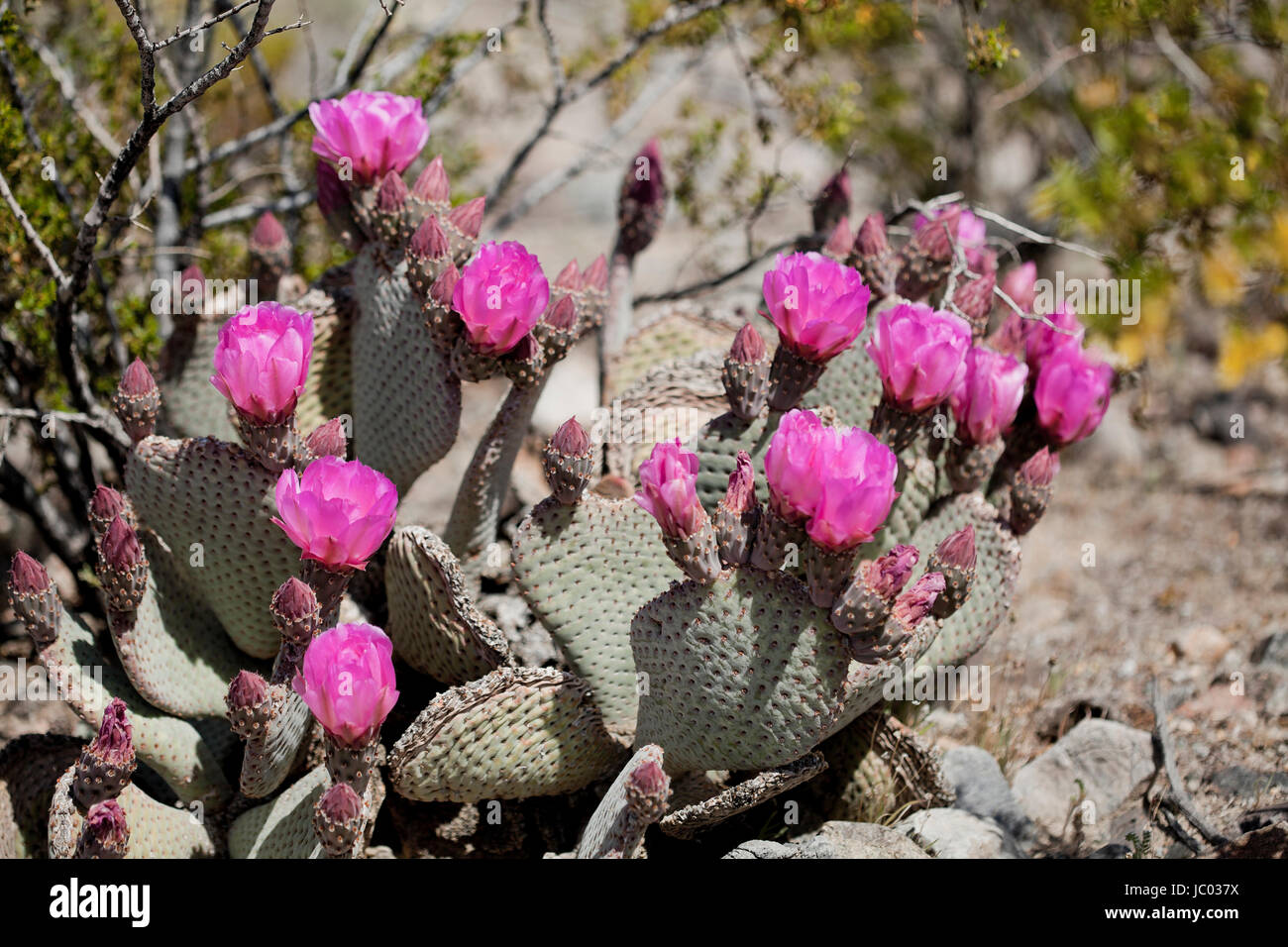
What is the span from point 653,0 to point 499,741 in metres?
3.96

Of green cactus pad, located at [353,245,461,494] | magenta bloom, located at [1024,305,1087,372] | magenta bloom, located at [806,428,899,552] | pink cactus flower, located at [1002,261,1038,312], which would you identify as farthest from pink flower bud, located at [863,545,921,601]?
pink cactus flower, located at [1002,261,1038,312]

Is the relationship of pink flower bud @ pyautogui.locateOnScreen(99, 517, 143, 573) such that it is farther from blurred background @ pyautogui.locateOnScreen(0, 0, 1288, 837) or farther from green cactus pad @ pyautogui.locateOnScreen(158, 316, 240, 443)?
blurred background @ pyautogui.locateOnScreen(0, 0, 1288, 837)

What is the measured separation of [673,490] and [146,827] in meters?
1.29

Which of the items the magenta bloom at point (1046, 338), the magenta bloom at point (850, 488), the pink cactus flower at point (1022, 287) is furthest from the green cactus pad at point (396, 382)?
the pink cactus flower at point (1022, 287)

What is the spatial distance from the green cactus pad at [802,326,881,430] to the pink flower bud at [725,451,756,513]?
625 millimetres

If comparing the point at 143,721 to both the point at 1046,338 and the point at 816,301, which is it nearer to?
the point at 816,301

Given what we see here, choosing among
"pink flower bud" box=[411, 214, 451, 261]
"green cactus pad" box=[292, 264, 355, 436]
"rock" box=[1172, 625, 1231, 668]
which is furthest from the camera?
"rock" box=[1172, 625, 1231, 668]

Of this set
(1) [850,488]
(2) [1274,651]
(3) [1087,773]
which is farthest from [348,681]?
(2) [1274,651]

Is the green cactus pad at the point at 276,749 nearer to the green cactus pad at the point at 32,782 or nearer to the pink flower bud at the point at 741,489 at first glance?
the green cactus pad at the point at 32,782

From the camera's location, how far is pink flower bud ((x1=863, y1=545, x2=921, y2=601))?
2.21 metres

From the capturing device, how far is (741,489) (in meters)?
2.38

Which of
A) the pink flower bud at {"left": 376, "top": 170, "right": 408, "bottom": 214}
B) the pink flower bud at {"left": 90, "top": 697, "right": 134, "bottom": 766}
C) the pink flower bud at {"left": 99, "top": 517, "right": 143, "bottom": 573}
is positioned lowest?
the pink flower bud at {"left": 90, "top": 697, "right": 134, "bottom": 766}

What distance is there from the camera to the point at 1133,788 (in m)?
3.13

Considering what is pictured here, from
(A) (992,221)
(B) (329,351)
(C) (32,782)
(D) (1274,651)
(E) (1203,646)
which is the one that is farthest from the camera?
(A) (992,221)
